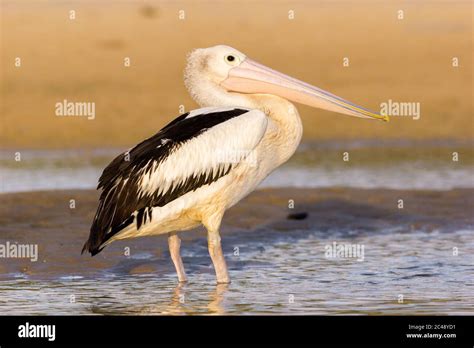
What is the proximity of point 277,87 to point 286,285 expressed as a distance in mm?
1772

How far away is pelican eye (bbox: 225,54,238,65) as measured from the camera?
404 inches

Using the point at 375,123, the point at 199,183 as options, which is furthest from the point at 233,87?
the point at 375,123

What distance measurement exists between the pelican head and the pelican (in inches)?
6.8

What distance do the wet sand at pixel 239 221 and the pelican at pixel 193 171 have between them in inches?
40.8

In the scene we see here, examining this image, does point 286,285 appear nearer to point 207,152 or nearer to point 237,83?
point 207,152

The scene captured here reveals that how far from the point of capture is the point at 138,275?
409 inches

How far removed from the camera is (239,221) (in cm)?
1295

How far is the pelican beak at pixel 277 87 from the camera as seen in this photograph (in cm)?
1018
